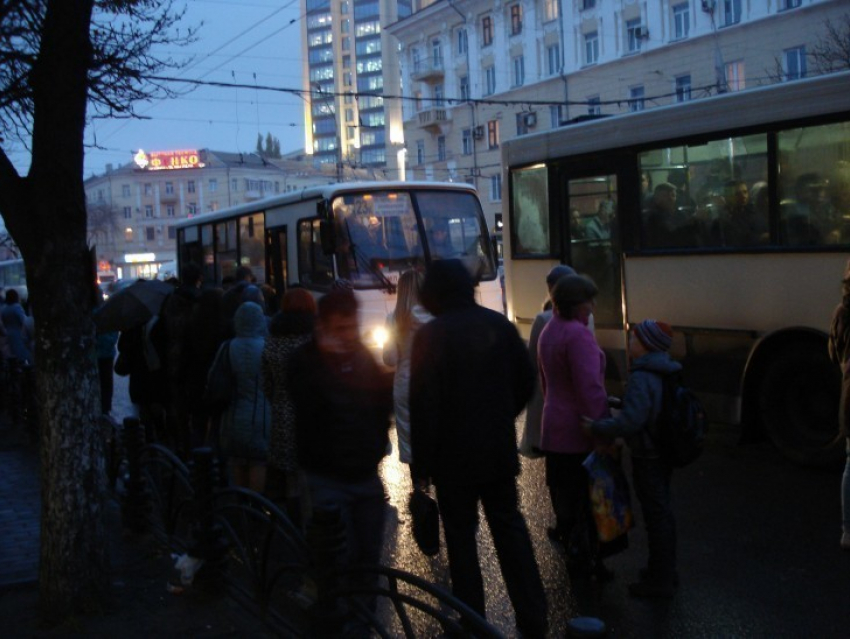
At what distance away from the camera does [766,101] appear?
8.79 meters

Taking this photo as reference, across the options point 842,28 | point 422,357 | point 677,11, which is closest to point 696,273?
point 422,357

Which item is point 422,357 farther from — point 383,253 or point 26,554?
point 383,253

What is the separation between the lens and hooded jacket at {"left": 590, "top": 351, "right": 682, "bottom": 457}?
5.32 meters

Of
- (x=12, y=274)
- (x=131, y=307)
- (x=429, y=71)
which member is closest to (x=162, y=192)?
(x=12, y=274)

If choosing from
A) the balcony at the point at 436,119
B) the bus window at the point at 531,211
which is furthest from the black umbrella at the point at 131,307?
the balcony at the point at 436,119

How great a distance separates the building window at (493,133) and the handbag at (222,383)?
45.2m

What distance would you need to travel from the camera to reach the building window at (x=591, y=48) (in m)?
43.7

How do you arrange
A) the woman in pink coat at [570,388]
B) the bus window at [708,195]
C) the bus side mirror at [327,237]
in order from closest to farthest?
1. the woman in pink coat at [570,388]
2. the bus window at [708,195]
3. the bus side mirror at [327,237]

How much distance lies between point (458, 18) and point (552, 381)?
49.9m

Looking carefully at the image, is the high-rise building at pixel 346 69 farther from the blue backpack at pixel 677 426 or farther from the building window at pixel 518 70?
the blue backpack at pixel 677 426

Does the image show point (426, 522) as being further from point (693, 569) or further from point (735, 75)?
point (735, 75)

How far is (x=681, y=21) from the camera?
128 feet

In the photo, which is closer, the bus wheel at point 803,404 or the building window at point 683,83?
the bus wheel at point 803,404

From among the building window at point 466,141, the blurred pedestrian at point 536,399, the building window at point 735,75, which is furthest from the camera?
the building window at point 466,141
